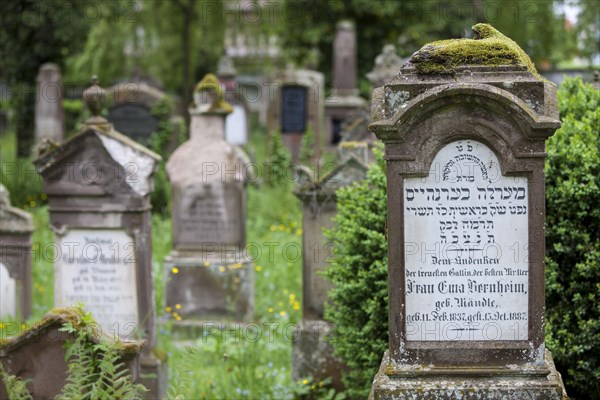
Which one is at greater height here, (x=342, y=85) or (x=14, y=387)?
(x=342, y=85)

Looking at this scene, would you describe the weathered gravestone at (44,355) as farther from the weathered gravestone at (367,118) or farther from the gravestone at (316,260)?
the weathered gravestone at (367,118)

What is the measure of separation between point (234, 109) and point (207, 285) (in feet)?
36.0

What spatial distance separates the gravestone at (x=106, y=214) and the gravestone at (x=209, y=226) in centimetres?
213

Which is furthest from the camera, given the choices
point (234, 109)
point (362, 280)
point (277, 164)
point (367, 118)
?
point (234, 109)

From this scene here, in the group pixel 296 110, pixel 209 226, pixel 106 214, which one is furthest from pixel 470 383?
pixel 296 110

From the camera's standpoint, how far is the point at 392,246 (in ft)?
18.5

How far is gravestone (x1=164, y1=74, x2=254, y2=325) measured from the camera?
1103 centimetres

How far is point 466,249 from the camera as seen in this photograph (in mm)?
5629

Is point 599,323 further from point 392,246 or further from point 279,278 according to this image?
point 279,278

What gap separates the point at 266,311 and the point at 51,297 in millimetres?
2190

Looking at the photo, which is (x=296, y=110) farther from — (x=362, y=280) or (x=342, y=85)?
(x=362, y=280)

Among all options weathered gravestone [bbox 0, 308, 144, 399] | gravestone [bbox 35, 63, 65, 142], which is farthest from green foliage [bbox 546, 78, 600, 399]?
gravestone [bbox 35, 63, 65, 142]

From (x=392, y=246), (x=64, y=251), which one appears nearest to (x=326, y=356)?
(x=64, y=251)

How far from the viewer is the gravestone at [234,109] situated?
Result: 21500mm
